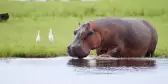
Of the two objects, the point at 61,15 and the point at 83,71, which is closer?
the point at 83,71

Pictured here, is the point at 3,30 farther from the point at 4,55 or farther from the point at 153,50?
the point at 153,50

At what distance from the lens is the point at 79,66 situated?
17.0 feet

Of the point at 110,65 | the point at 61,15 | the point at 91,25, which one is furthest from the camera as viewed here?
the point at 61,15

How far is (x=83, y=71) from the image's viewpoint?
4.89 m

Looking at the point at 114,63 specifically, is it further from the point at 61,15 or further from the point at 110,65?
the point at 61,15

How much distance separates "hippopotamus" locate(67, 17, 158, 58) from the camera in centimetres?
574

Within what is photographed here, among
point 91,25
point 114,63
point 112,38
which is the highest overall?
point 91,25

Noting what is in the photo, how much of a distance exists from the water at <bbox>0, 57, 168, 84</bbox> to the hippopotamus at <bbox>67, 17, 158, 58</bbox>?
12 centimetres

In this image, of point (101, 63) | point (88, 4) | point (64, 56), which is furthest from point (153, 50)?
point (88, 4)

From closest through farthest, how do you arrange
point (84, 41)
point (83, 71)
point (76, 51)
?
point (83, 71), point (76, 51), point (84, 41)

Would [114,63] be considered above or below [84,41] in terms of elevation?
below

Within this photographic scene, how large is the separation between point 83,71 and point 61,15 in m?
3.77

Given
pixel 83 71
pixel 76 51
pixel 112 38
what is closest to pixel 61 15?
pixel 112 38

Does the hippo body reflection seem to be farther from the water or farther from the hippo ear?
the hippo ear
